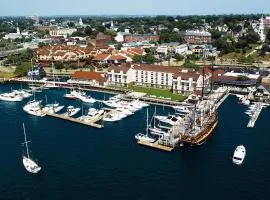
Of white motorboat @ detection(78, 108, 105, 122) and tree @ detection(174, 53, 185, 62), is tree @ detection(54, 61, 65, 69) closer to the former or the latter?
tree @ detection(174, 53, 185, 62)

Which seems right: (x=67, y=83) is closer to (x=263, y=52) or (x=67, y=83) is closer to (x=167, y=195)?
(x=167, y=195)

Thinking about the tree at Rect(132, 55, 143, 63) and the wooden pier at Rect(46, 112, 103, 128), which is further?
the tree at Rect(132, 55, 143, 63)

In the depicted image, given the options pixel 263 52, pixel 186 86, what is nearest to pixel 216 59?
pixel 263 52

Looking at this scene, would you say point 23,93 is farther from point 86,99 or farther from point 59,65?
point 59,65

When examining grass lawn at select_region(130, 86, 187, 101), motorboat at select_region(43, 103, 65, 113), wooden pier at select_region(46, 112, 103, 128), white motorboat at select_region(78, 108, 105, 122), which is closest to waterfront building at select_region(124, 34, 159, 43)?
grass lawn at select_region(130, 86, 187, 101)

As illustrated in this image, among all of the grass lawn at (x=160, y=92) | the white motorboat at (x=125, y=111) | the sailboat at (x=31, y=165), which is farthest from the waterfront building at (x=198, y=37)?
the sailboat at (x=31, y=165)

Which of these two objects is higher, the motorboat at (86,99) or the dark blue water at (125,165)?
the motorboat at (86,99)

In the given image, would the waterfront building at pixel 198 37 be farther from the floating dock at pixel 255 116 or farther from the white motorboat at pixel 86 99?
the white motorboat at pixel 86 99
